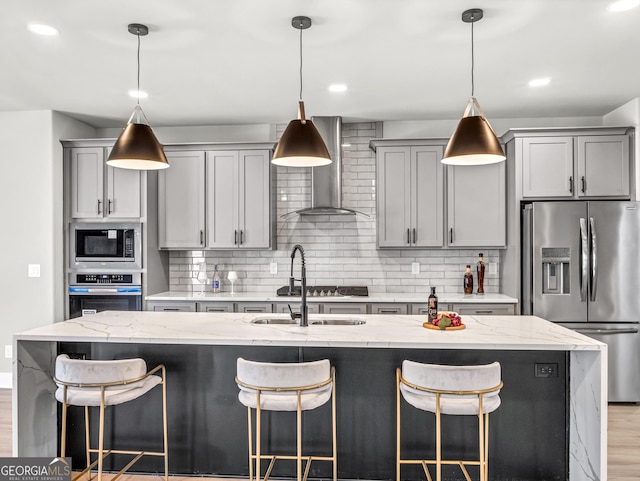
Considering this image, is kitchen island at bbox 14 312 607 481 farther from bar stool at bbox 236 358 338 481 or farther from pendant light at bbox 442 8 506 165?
pendant light at bbox 442 8 506 165

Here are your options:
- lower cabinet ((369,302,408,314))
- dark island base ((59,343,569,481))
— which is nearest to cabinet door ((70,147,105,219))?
dark island base ((59,343,569,481))

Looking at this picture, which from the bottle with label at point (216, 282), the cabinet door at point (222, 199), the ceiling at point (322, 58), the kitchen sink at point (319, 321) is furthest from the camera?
the bottle with label at point (216, 282)

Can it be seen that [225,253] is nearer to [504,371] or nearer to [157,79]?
[157,79]

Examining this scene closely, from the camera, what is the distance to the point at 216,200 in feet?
15.0

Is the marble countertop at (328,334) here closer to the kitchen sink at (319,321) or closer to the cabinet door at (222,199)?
the kitchen sink at (319,321)

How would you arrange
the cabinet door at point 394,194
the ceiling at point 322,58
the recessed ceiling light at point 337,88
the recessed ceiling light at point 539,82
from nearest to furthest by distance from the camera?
the ceiling at point 322,58
the recessed ceiling light at point 539,82
the recessed ceiling light at point 337,88
the cabinet door at point 394,194

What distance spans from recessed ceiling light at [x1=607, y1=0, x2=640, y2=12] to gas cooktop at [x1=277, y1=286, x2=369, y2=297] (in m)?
2.90

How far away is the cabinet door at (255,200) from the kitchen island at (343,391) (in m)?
1.87

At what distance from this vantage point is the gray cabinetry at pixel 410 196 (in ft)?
14.5

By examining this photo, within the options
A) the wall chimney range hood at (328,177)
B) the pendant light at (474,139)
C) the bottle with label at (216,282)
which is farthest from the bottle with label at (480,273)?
the bottle with label at (216,282)

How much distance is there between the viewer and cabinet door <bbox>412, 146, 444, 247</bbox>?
14.4ft

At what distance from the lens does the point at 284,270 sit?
16.1 feet

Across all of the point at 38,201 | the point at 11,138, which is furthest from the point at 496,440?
the point at 11,138

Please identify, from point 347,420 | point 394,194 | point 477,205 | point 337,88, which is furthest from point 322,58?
point 347,420
